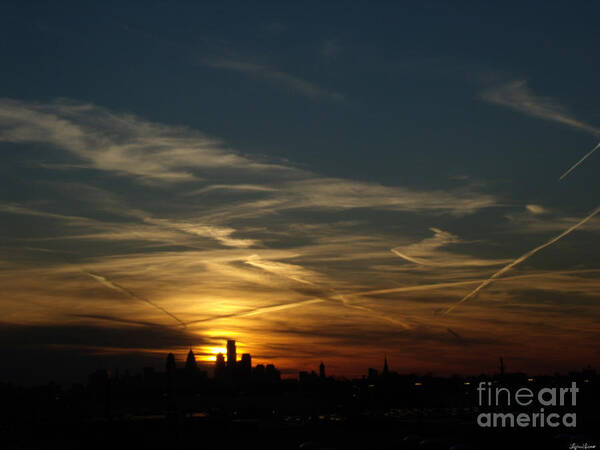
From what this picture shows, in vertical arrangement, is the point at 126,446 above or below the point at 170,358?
below

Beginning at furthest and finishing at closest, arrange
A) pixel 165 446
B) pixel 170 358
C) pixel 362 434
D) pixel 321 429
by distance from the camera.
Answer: pixel 321 429, pixel 362 434, pixel 165 446, pixel 170 358

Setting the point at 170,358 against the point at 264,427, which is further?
the point at 264,427

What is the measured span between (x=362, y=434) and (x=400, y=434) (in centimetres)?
738

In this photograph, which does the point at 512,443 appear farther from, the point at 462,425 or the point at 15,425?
the point at 15,425

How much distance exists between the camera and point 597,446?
89.6 meters

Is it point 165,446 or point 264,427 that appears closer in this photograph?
point 165,446

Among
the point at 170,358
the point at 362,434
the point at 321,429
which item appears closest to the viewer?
the point at 170,358

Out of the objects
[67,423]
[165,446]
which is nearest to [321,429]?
[165,446]

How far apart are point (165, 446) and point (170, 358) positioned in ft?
77.7

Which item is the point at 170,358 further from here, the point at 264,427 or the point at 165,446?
the point at 264,427

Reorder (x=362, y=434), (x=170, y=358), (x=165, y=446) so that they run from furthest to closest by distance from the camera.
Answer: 1. (x=362, y=434)
2. (x=165, y=446)
3. (x=170, y=358)

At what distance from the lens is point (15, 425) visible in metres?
134

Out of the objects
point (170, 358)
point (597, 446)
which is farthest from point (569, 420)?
point (170, 358)

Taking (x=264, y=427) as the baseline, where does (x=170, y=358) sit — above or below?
above
